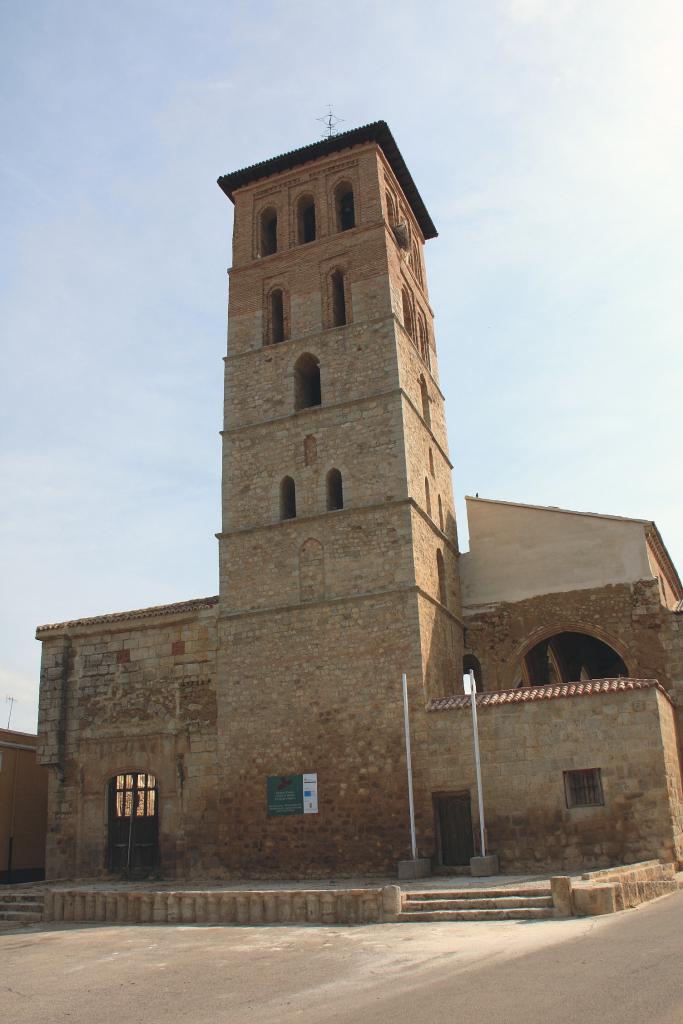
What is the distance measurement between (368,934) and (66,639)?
46.6 feet

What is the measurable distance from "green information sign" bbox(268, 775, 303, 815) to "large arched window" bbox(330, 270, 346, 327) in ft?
38.1

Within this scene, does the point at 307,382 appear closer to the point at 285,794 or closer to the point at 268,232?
the point at 268,232

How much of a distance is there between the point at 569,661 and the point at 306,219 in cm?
1625

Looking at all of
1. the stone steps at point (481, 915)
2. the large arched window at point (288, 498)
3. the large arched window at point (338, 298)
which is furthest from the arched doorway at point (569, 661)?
the stone steps at point (481, 915)

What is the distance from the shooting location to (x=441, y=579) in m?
22.0

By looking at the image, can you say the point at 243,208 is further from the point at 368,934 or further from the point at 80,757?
the point at 368,934

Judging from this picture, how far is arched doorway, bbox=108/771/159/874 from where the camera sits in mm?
20375

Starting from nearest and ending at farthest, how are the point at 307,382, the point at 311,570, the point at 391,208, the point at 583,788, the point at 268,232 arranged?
1. the point at 583,788
2. the point at 311,570
3. the point at 307,382
4. the point at 391,208
5. the point at 268,232

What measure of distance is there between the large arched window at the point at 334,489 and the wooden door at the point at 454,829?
7.24 m

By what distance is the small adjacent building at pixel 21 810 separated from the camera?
22781 mm

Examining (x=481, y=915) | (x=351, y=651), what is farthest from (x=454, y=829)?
(x=481, y=915)

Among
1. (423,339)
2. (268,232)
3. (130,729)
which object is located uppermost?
(268,232)

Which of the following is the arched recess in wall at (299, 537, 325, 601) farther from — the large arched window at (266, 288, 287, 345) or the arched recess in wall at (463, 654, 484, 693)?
the large arched window at (266, 288, 287, 345)

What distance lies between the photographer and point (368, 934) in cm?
1085
